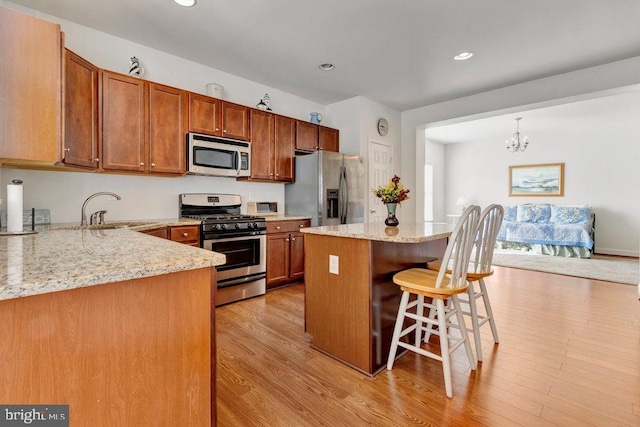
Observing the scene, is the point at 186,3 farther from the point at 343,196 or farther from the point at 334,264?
the point at 343,196

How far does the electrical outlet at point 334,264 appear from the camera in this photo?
210 cm

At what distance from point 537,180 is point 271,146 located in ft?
21.9

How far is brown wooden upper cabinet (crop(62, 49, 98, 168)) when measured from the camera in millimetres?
2213

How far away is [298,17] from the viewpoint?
8.66 ft

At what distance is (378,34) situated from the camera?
9.57 ft

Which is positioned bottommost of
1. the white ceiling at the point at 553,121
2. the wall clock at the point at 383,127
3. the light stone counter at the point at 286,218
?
the light stone counter at the point at 286,218

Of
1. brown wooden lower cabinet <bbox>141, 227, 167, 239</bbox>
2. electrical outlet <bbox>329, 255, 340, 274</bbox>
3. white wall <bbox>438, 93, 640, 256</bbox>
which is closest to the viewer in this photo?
electrical outlet <bbox>329, 255, 340, 274</bbox>

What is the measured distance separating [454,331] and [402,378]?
1.02 metres

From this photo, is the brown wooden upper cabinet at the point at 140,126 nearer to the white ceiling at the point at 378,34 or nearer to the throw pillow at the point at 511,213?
the white ceiling at the point at 378,34

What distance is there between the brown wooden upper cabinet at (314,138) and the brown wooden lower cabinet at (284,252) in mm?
1111

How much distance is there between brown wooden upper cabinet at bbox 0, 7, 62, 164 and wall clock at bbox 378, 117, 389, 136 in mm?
4059

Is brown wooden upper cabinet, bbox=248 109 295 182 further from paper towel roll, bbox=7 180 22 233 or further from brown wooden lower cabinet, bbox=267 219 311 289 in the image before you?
paper towel roll, bbox=7 180 22 233

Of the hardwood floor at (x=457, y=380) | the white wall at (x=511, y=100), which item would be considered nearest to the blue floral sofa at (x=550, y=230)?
the white wall at (x=511, y=100)

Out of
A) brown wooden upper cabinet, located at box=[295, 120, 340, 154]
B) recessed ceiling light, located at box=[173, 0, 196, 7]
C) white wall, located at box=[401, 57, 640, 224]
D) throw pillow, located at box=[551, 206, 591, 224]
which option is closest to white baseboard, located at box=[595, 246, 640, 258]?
throw pillow, located at box=[551, 206, 591, 224]
